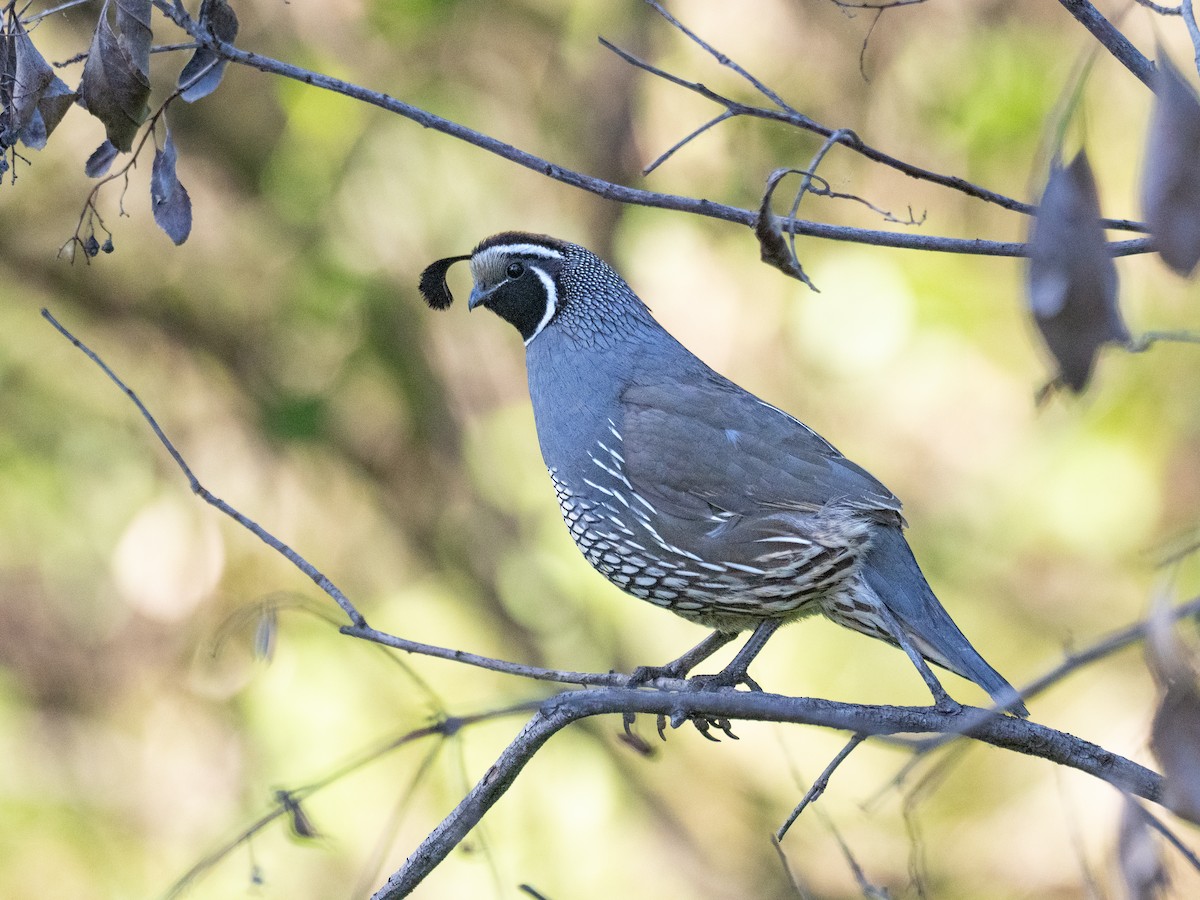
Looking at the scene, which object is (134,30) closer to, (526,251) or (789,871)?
(526,251)

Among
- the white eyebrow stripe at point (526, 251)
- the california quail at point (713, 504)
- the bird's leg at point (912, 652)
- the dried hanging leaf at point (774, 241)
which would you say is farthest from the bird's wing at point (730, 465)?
the dried hanging leaf at point (774, 241)

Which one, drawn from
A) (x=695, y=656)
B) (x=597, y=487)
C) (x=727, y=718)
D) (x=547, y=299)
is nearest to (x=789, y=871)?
(x=727, y=718)

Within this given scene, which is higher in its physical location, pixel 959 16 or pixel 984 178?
pixel 959 16

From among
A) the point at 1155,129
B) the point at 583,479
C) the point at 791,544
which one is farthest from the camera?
the point at 583,479

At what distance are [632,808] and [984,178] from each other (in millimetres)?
2734

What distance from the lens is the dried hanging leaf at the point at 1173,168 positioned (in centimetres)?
93

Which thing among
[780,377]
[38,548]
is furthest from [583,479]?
[38,548]

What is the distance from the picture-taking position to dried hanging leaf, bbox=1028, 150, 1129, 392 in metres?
0.93

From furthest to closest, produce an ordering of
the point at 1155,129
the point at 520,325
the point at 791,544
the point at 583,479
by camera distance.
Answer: the point at 520,325
the point at 583,479
the point at 791,544
the point at 1155,129

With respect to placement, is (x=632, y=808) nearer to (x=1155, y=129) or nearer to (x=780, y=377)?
(x=780, y=377)

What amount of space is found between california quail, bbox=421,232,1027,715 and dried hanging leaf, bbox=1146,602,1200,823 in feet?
4.55

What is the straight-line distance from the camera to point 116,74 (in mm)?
1805

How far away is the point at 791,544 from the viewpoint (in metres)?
2.45

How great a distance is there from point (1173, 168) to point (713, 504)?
5.37ft
